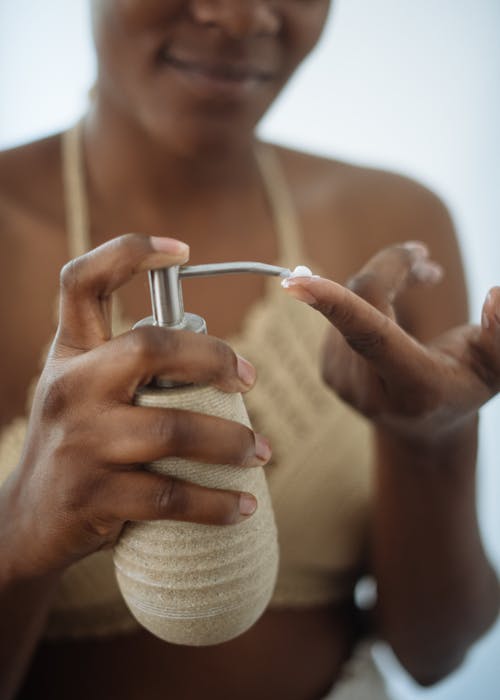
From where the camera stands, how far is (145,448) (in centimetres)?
22

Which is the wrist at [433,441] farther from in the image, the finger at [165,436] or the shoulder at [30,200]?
the shoulder at [30,200]

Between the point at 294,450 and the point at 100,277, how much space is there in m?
0.28

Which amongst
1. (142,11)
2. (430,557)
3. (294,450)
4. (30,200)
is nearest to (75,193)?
(30,200)

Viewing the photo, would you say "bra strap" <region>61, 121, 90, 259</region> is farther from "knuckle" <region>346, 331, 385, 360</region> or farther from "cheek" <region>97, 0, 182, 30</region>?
"knuckle" <region>346, 331, 385, 360</region>

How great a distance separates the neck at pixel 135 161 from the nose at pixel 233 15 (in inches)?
3.6

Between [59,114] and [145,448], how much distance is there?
40 cm

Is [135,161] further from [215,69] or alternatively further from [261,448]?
[261,448]

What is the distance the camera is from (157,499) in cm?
23

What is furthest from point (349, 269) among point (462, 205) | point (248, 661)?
point (248, 661)

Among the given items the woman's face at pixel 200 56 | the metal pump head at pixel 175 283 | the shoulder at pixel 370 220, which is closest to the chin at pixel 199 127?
the woman's face at pixel 200 56

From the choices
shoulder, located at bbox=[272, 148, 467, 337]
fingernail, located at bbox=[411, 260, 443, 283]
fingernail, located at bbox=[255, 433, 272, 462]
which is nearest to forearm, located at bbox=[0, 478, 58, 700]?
fingernail, located at bbox=[255, 433, 272, 462]

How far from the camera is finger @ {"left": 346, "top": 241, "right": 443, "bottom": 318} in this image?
29 centimetres

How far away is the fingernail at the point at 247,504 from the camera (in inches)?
9.6

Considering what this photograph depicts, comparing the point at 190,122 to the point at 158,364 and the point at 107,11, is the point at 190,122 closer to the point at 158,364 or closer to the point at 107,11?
the point at 107,11
